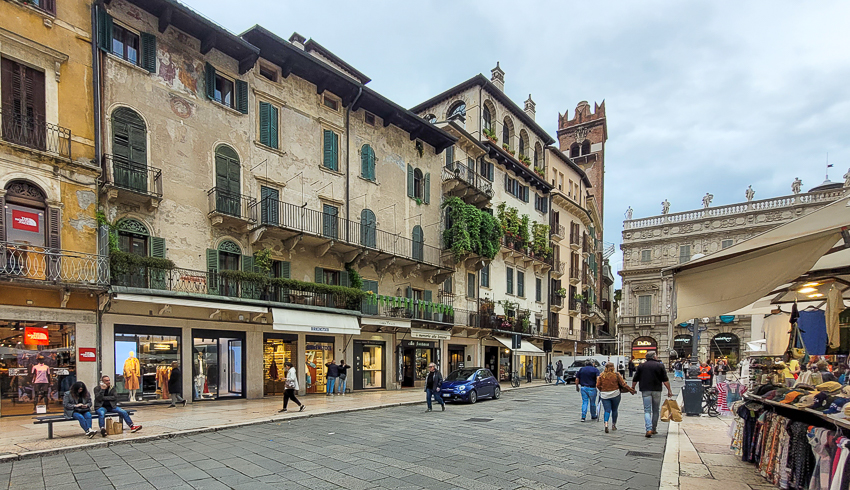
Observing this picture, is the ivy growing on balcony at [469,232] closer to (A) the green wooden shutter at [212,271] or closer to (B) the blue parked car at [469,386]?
(B) the blue parked car at [469,386]

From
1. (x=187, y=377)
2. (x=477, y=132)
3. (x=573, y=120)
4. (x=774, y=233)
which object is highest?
(x=573, y=120)

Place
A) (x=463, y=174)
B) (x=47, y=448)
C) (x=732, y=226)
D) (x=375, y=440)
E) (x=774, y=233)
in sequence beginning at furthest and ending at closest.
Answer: (x=732, y=226) → (x=463, y=174) → (x=375, y=440) → (x=47, y=448) → (x=774, y=233)

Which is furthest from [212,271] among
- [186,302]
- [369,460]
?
[369,460]

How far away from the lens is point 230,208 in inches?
715

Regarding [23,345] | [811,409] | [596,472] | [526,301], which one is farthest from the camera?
[526,301]

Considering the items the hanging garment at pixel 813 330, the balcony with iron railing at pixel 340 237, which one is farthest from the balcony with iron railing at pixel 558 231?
the hanging garment at pixel 813 330

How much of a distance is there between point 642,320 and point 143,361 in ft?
166

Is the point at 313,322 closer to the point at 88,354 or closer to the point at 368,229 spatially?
the point at 368,229

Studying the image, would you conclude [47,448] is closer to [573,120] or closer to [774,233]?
[774,233]

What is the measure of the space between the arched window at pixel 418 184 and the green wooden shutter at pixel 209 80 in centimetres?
1164

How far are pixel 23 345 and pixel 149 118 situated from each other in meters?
7.77

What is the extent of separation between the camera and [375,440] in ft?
32.9

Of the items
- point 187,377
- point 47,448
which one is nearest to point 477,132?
point 187,377

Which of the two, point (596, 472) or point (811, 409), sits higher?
point (811, 409)
